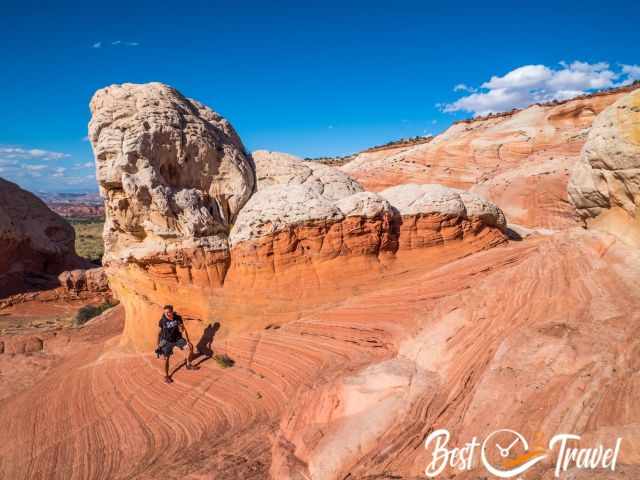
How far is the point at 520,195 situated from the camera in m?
14.7

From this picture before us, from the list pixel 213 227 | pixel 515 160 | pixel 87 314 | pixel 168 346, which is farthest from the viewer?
pixel 515 160

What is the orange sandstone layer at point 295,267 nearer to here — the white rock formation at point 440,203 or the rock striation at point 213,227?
the rock striation at point 213,227

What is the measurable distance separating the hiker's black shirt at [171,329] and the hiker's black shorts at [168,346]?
54 mm

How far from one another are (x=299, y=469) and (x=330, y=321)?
2.88m

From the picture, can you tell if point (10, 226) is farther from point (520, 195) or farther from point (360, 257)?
point (520, 195)

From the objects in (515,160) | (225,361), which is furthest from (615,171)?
(515,160)

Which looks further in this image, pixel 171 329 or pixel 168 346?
pixel 171 329

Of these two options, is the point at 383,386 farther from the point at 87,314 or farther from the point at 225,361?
the point at 87,314

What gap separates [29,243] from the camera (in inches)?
709

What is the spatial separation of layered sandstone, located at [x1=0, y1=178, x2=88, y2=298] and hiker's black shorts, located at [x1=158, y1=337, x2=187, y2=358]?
1412 centimetres

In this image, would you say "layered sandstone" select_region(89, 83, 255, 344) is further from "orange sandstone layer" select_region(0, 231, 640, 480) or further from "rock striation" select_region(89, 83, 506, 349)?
"orange sandstone layer" select_region(0, 231, 640, 480)

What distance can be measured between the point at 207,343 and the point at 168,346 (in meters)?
0.86

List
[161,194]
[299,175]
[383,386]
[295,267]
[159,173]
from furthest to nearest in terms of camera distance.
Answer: [299,175] → [159,173] → [161,194] → [295,267] → [383,386]

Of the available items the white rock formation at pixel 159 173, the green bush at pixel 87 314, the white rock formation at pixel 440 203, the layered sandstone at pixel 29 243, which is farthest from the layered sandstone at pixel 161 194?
the layered sandstone at pixel 29 243
